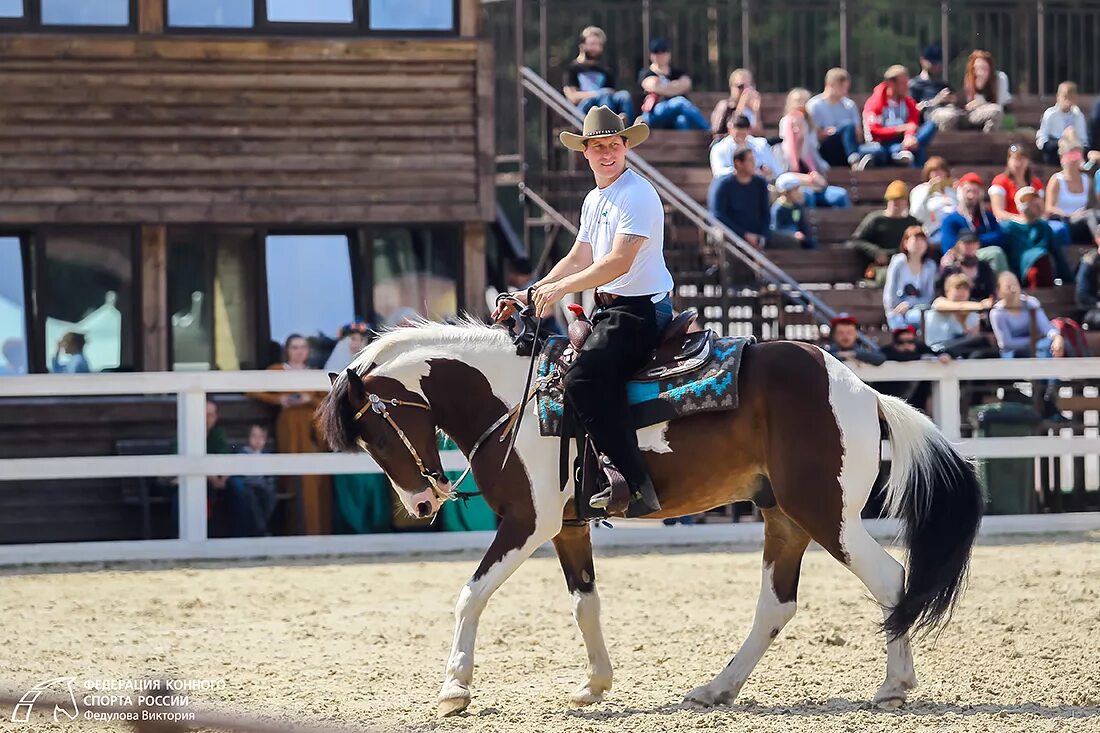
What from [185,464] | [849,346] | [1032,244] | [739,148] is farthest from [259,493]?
[1032,244]

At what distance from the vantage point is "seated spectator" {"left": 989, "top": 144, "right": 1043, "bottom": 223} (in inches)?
604

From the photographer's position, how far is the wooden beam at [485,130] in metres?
14.3

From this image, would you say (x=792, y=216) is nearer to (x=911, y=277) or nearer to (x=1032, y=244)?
(x=911, y=277)

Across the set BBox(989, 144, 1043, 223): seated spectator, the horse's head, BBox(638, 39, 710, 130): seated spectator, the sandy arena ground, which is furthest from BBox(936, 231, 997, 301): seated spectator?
the horse's head

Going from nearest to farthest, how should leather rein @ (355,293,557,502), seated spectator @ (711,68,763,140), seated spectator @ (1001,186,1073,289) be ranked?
leather rein @ (355,293,557,502) < seated spectator @ (1001,186,1073,289) < seated spectator @ (711,68,763,140)

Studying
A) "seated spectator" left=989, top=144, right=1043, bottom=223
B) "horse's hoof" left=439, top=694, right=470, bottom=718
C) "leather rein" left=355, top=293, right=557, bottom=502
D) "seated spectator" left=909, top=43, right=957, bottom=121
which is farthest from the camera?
"seated spectator" left=909, top=43, right=957, bottom=121

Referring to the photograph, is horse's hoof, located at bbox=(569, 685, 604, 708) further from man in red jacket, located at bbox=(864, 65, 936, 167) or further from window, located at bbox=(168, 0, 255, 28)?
man in red jacket, located at bbox=(864, 65, 936, 167)

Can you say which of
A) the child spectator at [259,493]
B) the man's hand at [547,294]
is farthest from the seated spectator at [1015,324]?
the man's hand at [547,294]

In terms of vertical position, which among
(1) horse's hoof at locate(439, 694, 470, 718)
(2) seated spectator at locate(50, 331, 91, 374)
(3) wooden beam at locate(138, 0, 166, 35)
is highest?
(3) wooden beam at locate(138, 0, 166, 35)

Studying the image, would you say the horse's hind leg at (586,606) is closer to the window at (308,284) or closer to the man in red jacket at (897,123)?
the window at (308,284)

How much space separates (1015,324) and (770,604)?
25.2 feet

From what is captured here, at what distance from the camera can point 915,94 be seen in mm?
18391

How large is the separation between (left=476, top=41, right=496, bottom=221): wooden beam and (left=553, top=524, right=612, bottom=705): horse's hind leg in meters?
8.10

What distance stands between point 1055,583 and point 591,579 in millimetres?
4248
